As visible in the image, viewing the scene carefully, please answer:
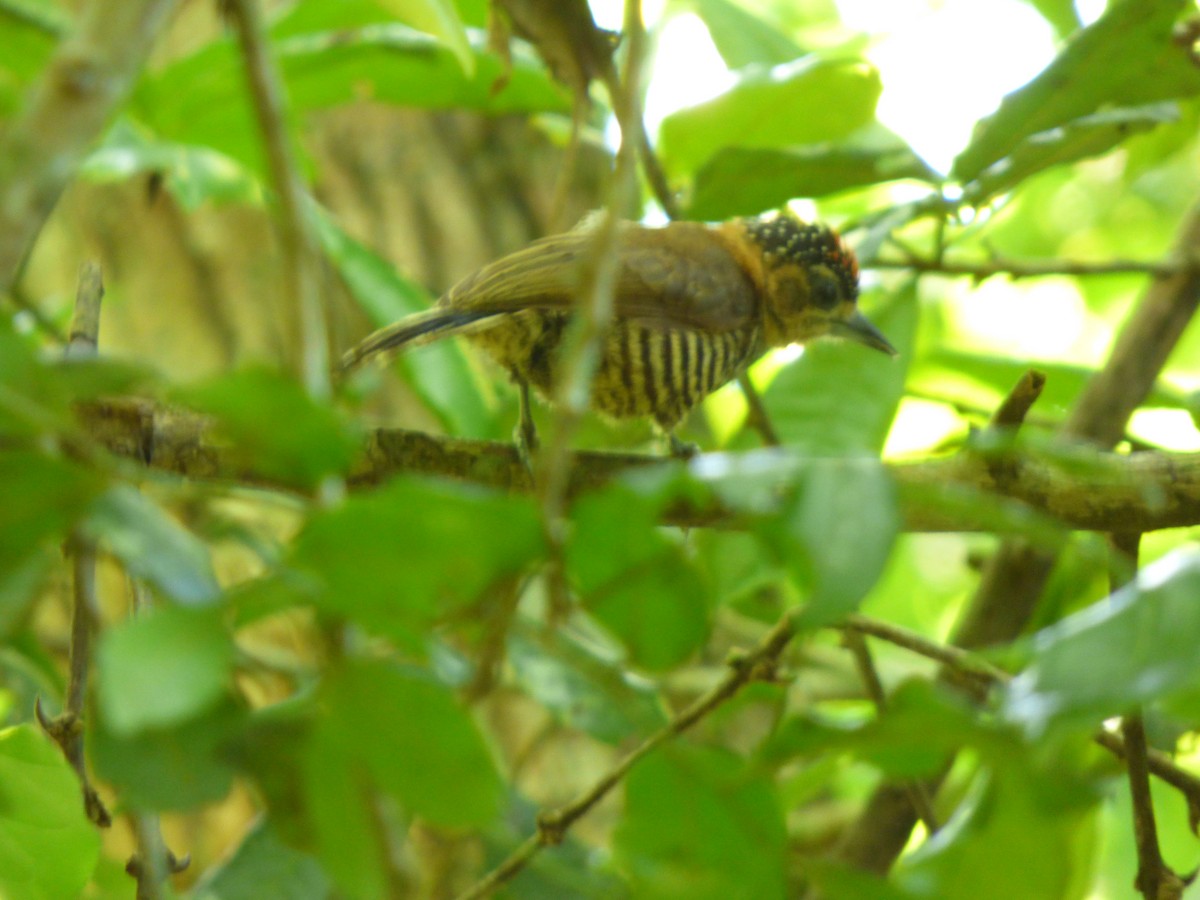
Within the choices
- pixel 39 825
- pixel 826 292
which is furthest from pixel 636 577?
pixel 826 292

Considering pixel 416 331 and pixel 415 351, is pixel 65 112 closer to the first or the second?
pixel 416 331

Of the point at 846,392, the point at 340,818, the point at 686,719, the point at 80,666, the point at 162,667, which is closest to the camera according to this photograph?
the point at 162,667

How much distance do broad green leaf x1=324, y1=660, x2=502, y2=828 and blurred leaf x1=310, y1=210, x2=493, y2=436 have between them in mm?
1924

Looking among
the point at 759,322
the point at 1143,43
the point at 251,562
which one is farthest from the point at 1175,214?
the point at 251,562

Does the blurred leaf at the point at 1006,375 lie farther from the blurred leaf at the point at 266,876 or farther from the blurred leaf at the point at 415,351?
the blurred leaf at the point at 266,876

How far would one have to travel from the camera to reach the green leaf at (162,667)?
2.30ft

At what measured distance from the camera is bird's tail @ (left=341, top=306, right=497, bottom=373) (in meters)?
2.40

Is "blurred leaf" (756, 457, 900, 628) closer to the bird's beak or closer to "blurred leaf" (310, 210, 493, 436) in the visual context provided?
the bird's beak

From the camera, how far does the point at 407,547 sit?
2.57ft

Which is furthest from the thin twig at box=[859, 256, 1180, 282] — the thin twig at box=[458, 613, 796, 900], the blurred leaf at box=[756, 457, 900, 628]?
the blurred leaf at box=[756, 457, 900, 628]

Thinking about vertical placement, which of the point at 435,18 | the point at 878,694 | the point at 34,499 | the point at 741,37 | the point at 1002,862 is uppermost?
the point at 435,18

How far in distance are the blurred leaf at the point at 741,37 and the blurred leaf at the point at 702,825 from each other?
1996 millimetres

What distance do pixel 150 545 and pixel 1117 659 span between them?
24.7 inches

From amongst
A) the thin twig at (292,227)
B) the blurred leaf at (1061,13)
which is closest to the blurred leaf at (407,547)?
the thin twig at (292,227)
